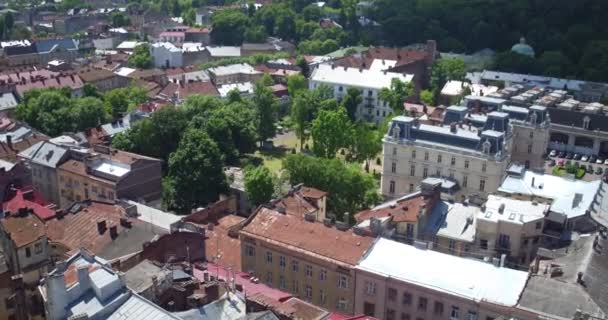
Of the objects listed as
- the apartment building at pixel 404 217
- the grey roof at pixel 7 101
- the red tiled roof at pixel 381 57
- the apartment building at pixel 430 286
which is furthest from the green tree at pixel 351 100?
the apartment building at pixel 430 286

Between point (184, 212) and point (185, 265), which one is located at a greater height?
point (185, 265)

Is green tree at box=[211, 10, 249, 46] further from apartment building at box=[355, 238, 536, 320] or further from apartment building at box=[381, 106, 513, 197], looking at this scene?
apartment building at box=[355, 238, 536, 320]

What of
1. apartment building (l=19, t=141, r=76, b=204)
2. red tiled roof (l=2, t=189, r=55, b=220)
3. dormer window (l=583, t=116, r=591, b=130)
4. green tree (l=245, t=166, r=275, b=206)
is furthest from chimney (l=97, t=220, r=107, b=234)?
dormer window (l=583, t=116, r=591, b=130)

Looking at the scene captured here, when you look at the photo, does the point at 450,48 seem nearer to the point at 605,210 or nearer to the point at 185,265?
the point at 605,210

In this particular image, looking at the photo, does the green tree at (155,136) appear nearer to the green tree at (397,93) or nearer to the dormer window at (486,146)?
the dormer window at (486,146)

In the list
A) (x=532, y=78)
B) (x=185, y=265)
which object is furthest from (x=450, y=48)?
(x=185, y=265)
